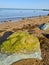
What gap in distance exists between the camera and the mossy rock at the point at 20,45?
20.6 ft

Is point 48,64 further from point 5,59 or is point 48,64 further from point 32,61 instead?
point 5,59

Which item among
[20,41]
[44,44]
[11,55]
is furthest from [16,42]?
[44,44]

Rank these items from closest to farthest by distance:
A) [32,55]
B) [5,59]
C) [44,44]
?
[5,59] → [32,55] → [44,44]

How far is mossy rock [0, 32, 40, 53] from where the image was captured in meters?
6.29

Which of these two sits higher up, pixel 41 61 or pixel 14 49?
pixel 14 49

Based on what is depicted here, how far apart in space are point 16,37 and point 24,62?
99cm

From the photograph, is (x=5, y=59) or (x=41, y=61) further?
(x=41, y=61)

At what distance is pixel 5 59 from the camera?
6031 millimetres

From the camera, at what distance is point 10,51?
20.4ft

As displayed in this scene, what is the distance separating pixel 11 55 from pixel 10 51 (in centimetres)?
15

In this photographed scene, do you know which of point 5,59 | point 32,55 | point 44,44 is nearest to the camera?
point 5,59

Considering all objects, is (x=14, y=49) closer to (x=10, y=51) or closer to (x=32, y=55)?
(x=10, y=51)

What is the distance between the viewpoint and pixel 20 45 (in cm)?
639

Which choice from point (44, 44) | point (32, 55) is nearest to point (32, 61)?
point (32, 55)
